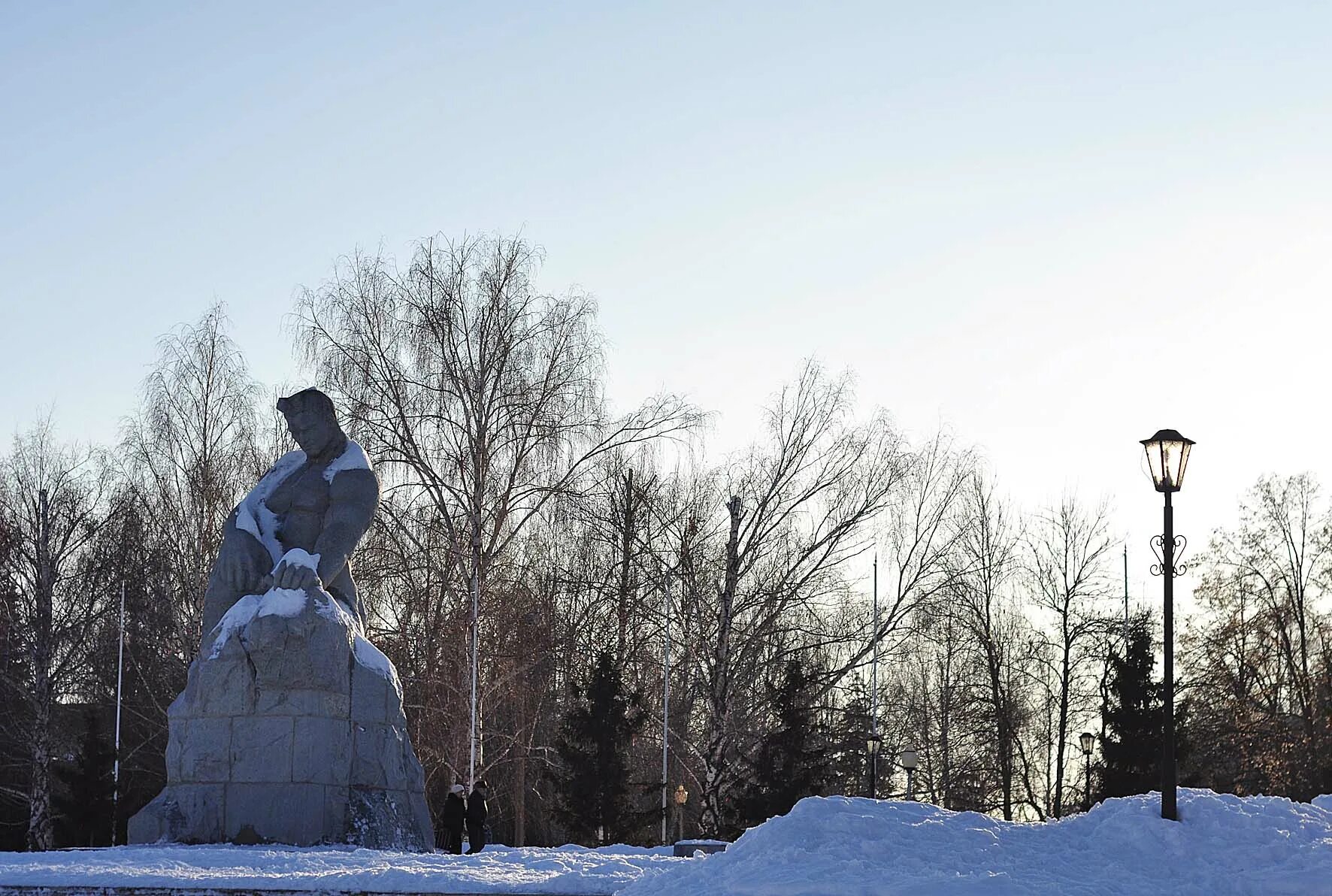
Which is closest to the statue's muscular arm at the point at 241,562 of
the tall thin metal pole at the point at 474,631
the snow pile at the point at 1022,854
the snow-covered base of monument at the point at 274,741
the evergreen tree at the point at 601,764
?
the snow-covered base of monument at the point at 274,741

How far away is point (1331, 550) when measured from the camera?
112ft

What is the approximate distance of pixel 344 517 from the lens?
50.2ft

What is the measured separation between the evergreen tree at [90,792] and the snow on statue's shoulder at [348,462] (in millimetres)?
20659

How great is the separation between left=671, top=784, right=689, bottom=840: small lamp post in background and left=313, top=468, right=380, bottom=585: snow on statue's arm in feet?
70.2

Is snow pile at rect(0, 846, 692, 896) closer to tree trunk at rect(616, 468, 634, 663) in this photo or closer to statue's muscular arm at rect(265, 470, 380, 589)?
statue's muscular arm at rect(265, 470, 380, 589)

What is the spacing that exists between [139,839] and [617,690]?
757 inches

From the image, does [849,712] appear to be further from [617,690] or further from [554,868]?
[554,868]

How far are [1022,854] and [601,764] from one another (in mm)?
22205

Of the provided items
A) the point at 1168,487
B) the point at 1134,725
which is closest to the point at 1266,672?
the point at 1134,725

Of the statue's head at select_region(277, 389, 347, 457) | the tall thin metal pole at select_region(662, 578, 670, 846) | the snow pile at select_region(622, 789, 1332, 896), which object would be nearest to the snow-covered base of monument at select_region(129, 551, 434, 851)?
the statue's head at select_region(277, 389, 347, 457)

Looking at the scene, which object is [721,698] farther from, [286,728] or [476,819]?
[286,728]

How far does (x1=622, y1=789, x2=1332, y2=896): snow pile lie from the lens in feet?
32.7

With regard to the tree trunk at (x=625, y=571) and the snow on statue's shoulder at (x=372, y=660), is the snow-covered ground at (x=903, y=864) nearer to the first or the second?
the snow on statue's shoulder at (x=372, y=660)

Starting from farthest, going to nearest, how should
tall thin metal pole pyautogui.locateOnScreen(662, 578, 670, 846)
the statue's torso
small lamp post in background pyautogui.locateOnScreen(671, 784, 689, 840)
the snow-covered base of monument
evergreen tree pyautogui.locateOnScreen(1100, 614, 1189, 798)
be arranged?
small lamp post in background pyautogui.locateOnScreen(671, 784, 689, 840) < evergreen tree pyautogui.locateOnScreen(1100, 614, 1189, 798) < tall thin metal pole pyautogui.locateOnScreen(662, 578, 670, 846) < the statue's torso < the snow-covered base of monument
